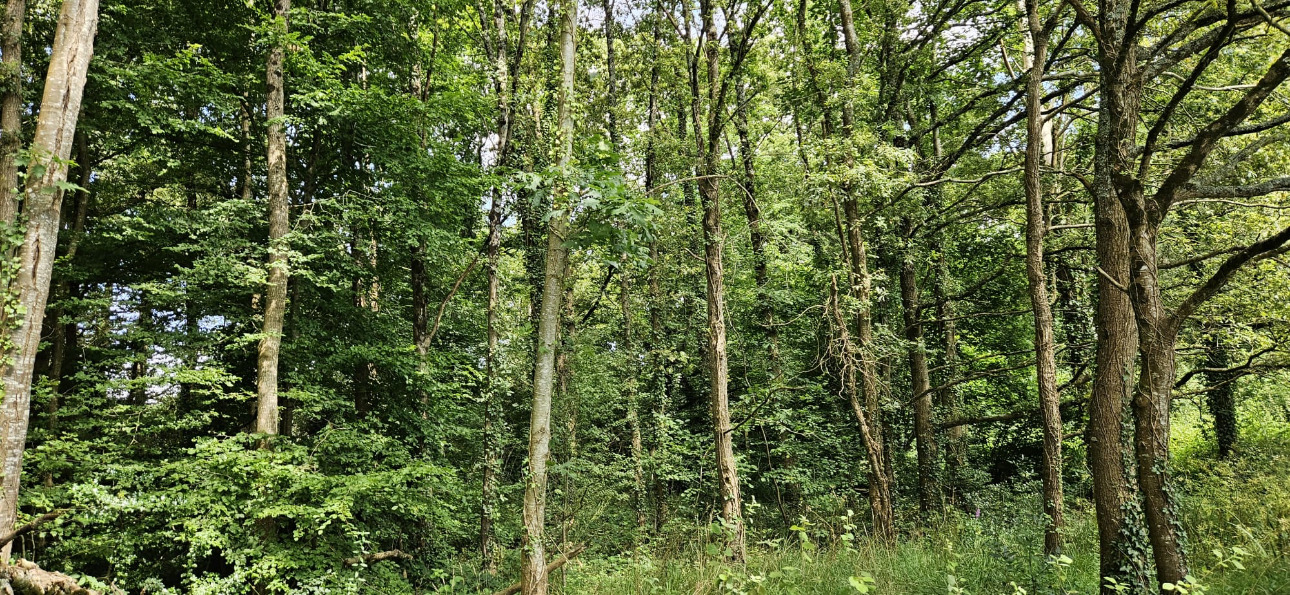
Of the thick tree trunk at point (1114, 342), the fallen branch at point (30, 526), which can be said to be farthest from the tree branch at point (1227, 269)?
the fallen branch at point (30, 526)

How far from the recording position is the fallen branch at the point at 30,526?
5926 millimetres

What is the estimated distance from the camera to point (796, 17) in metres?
10.1

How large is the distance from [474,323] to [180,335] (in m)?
5.37

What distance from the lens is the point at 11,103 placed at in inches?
270

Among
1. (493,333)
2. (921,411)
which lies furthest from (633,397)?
(921,411)

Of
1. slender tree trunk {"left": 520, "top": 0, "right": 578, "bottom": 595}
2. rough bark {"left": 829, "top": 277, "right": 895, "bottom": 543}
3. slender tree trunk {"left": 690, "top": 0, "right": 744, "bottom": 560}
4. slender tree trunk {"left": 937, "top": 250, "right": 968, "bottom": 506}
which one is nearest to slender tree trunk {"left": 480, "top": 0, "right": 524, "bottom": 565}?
slender tree trunk {"left": 690, "top": 0, "right": 744, "bottom": 560}

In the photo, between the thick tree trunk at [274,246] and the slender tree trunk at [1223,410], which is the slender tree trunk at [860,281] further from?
the slender tree trunk at [1223,410]

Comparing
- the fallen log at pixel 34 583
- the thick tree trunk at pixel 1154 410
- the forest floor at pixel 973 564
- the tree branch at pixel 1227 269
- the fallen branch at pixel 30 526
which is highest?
the tree branch at pixel 1227 269

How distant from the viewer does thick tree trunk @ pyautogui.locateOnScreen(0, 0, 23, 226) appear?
6414 mm

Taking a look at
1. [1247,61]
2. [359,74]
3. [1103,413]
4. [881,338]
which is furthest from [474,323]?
[1247,61]

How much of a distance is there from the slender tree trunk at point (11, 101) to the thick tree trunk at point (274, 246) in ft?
8.25

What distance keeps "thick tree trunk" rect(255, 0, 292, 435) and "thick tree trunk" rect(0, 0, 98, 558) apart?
186 centimetres

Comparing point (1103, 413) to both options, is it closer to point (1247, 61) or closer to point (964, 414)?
point (1247, 61)

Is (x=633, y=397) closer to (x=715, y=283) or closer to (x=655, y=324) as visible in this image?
(x=655, y=324)
